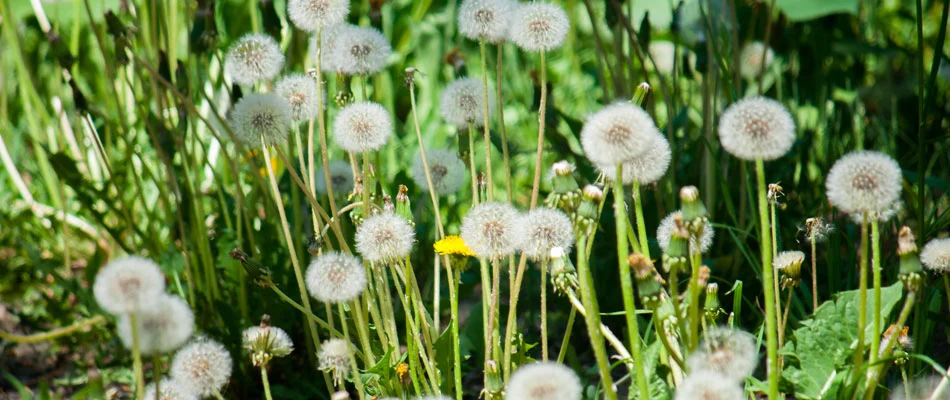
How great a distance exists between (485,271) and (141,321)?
42 centimetres

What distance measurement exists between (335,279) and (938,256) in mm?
721

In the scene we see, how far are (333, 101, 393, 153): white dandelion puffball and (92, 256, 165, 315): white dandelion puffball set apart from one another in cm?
38

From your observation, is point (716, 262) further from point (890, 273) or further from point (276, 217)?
point (276, 217)

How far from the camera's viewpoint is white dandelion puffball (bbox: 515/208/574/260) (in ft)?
3.25

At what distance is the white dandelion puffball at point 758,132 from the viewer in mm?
819

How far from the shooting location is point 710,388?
759 mm

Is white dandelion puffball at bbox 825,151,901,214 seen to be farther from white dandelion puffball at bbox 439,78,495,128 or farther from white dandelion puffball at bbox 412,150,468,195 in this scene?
white dandelion puffball at bbox 412,150,468,195

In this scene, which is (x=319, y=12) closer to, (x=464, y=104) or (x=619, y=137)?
(x=464, y=104)

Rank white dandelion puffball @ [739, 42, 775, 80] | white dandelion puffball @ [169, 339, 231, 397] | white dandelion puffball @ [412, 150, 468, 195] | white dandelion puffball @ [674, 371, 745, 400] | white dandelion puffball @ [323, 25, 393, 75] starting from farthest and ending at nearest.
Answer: white dandelion puffball @ [739, 42, 775, 80]
white dandelion puffball @ [412, 150, 468, 195]
white dandelion puffball @ [323, 25, 393, 75]
white dandelion puffball @ [169, 339, 231, 397]
white dandelion puffball @ [674, 371, 745, 400]

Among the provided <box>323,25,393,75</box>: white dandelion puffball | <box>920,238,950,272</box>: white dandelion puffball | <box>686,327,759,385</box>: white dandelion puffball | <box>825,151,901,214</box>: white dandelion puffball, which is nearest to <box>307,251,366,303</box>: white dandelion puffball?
<box>323,25,393,75</box>: white dandelion puffball

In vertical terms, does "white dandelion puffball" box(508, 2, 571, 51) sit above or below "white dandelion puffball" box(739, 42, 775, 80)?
above

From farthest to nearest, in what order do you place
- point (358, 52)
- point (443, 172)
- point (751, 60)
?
point (751, 60) < point (443, 172) < point (358, 52)

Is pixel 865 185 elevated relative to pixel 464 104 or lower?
lower

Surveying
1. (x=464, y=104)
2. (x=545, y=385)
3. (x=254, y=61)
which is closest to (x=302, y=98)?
(x=254, y=61)
